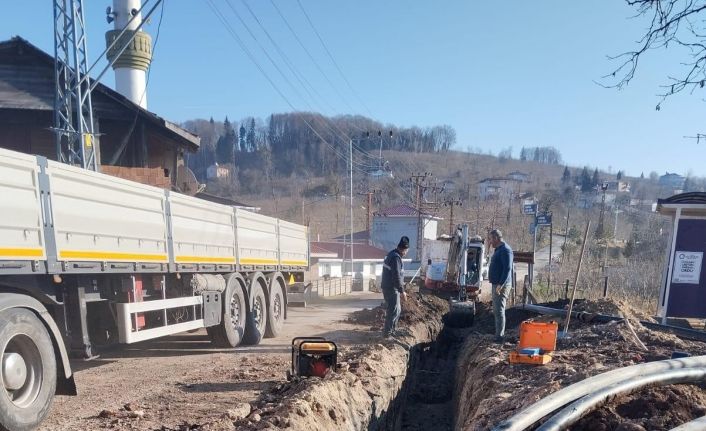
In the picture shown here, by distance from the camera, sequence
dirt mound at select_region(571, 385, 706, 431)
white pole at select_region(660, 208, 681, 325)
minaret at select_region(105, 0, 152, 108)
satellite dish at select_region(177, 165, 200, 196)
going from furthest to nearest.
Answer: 1. minaret at select_region(105, 0, 152, 108)
2. satellite dish at select_region(177, 165, 200, 196)
3. white pole at select_region(660, 208, 681, 325)
4. dirt mound at select_region(571, 385, 706, 431)

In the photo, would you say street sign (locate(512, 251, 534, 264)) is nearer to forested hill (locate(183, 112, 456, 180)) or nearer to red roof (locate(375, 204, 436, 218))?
red roof (locate(375, 204, 436, 218))

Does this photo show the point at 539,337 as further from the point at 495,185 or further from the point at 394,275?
the point at 495,185

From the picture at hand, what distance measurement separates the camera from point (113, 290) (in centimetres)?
592

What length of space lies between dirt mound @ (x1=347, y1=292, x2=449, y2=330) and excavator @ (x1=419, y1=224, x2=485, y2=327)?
0.48 meters

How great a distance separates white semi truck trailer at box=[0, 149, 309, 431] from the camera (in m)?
4.22

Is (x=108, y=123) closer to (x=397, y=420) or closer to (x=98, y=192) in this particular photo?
(x=98, y=192)

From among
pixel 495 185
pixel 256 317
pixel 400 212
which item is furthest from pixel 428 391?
pixel 495 185

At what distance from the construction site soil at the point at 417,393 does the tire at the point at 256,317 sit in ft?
4.56

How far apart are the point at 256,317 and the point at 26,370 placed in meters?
5.47

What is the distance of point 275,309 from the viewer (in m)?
10.6

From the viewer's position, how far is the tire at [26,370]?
393 centimetres

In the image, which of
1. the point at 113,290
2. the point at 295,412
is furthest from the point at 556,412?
the point at 113,290

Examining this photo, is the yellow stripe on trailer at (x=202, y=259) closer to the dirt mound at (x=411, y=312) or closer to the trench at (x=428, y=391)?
the trench at (x=428, y=391)

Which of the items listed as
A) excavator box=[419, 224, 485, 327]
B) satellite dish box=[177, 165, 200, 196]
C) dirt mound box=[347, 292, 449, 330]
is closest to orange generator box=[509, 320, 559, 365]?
dirt mound box=[347, 292, 449, 330]
